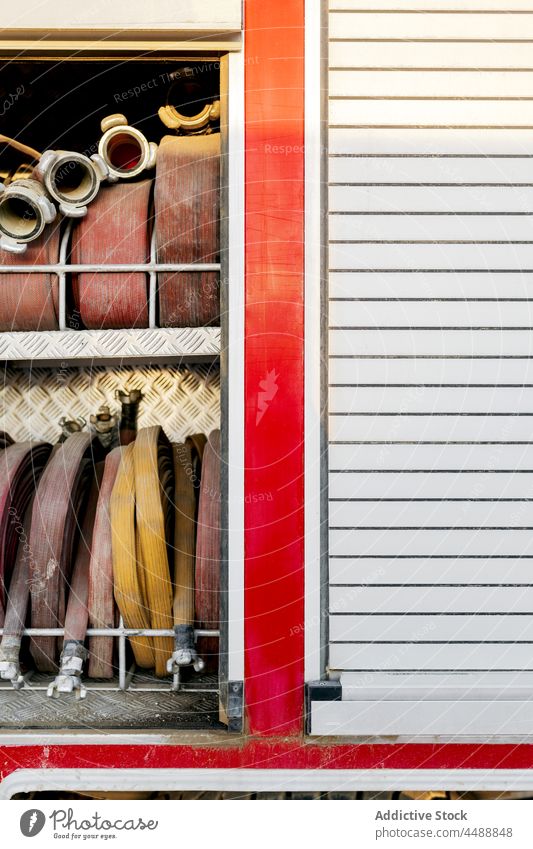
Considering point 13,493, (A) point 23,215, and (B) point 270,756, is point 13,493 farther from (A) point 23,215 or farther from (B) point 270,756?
(B) point 270,756

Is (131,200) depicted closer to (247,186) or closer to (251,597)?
(247,186)

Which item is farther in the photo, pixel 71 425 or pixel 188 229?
pixel 71 425

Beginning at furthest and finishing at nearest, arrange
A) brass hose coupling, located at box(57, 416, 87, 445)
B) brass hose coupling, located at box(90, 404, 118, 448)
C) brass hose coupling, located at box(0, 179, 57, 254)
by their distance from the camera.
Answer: brass hose coupling, located at box(57, 416, 87, 445), brass hose coupling, located at box(90, 404, 118, 448), brass hose coupling, located at box(0, 179, 57, 254)

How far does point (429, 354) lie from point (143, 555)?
1.16m

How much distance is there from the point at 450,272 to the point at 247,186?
69cm

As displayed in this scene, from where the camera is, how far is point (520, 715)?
211 centimetres

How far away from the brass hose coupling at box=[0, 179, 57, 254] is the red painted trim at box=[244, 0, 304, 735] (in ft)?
2.26

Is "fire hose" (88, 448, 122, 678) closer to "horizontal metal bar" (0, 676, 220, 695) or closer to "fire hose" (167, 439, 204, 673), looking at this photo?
"horizontal metal bar" (0, 676, 220, 695)

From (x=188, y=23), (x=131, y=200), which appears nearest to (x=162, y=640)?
(x=131, y=200)

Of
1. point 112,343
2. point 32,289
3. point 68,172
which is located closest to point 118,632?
point 112,343

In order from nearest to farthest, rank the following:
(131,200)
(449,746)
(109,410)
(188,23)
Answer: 1. (188,23)
2. (449,746)
3. (131,200)
4. (109,410)

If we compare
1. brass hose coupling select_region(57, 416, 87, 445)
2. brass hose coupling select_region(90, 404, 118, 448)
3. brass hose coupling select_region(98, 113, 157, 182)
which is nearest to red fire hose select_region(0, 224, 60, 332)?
brass hose coupling select_region(98, 113, 157, 182)

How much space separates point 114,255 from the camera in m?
2.30

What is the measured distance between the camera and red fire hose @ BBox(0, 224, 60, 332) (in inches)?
90.4
